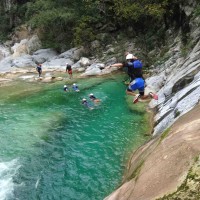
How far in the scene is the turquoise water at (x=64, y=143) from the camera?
14102 mm

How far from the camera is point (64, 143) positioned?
18969 millimetres

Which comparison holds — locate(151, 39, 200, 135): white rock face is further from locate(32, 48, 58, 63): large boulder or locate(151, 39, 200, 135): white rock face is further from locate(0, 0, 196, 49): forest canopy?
locate(32, 48, 58, 63): large boulder

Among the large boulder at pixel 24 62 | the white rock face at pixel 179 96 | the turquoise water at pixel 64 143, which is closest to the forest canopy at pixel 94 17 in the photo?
the large boulder at pixel 24 62

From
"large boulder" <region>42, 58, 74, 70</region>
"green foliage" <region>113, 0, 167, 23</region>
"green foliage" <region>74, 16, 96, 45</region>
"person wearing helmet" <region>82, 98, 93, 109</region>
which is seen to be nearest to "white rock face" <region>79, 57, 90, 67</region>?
"large boulder" <region>42, 58, 74, 70</region>

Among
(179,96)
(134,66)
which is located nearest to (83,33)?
(179,96)

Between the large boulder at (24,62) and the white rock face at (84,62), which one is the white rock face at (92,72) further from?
the large boulder at (24,62)

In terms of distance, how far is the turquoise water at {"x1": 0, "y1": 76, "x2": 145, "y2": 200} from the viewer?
14.1 meters

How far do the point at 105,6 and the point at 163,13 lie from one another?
1073cm

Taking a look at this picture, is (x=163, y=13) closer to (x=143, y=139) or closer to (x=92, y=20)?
(x=92, y=20)

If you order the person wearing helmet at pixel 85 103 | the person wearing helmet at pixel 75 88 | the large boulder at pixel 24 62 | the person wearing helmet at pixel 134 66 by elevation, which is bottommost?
the large boulder at pixel 24 62

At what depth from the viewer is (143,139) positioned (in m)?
18.1

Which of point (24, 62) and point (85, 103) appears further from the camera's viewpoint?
point (24, 62)

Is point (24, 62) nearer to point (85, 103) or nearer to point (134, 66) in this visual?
point (85, 103)

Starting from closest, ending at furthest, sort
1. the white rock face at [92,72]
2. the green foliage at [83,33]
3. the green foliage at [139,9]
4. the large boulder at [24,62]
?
→ the green foliage at [139,9]
the white rock face at [92,72]
the green foliage at [83,33]
the large boulder at [24,62]
